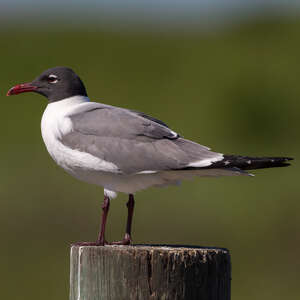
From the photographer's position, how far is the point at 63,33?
24906 millimetres

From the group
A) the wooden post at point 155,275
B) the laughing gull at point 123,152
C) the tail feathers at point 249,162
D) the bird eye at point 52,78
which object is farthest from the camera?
the bird eye at point 52,78

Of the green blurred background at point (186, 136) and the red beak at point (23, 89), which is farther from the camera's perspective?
the green blurred background at point (186, 136)

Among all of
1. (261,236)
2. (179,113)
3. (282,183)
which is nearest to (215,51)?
(179,113)

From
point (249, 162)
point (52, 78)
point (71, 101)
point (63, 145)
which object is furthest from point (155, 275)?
point (52, 78)

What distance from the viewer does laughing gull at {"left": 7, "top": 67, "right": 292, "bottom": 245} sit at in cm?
539

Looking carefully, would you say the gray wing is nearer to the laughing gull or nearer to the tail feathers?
the laughing gull

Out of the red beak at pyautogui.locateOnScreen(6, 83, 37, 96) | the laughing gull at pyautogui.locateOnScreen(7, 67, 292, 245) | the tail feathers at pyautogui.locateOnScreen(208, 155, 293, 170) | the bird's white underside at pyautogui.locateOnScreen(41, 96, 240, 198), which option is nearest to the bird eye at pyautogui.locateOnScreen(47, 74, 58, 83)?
the red beak at pyautogui.locateOnScreen(6, 83, 37, 96)

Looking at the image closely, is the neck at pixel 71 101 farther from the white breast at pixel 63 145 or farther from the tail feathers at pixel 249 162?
the tail feathers at pixel 249 162

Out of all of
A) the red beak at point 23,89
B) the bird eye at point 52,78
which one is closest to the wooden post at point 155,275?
the bird eye at point 52,78

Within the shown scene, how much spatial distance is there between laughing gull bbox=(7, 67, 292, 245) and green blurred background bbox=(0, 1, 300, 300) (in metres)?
5.99

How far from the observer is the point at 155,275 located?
4.34 m

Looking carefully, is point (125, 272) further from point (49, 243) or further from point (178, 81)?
point (178, 81)

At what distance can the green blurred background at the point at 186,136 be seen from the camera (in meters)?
12.5

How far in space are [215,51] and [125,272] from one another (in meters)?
18.5
